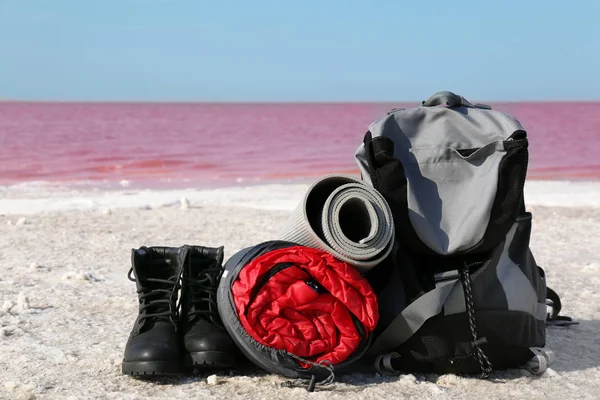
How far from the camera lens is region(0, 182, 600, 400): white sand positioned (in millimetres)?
2986

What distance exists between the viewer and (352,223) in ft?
10.7

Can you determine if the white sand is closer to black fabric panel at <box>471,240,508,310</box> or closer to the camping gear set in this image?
the camping gear set

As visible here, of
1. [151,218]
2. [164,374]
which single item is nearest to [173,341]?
[164,374]

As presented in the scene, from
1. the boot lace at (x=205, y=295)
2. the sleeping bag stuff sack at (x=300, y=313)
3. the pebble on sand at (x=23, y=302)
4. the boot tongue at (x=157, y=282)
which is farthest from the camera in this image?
the pebble on sand at (x=23, y=302)

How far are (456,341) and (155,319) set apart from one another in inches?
48.5

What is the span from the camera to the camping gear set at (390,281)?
2959 mm

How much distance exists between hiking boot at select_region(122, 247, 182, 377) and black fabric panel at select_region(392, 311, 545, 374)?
90 centimetres

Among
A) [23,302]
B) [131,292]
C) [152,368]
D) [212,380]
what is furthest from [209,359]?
[131,292]

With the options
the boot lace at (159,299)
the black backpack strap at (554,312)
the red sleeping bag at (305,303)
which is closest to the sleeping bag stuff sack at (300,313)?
the red sleeping bag at (305,303)

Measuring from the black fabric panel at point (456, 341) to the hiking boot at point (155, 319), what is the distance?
2.96 ft

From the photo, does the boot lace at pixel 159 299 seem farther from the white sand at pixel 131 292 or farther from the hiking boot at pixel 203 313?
the white sand at pixel 131 292

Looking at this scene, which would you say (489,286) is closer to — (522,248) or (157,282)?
(522,248)

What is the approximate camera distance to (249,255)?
3055mm

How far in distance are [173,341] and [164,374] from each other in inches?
5.1
